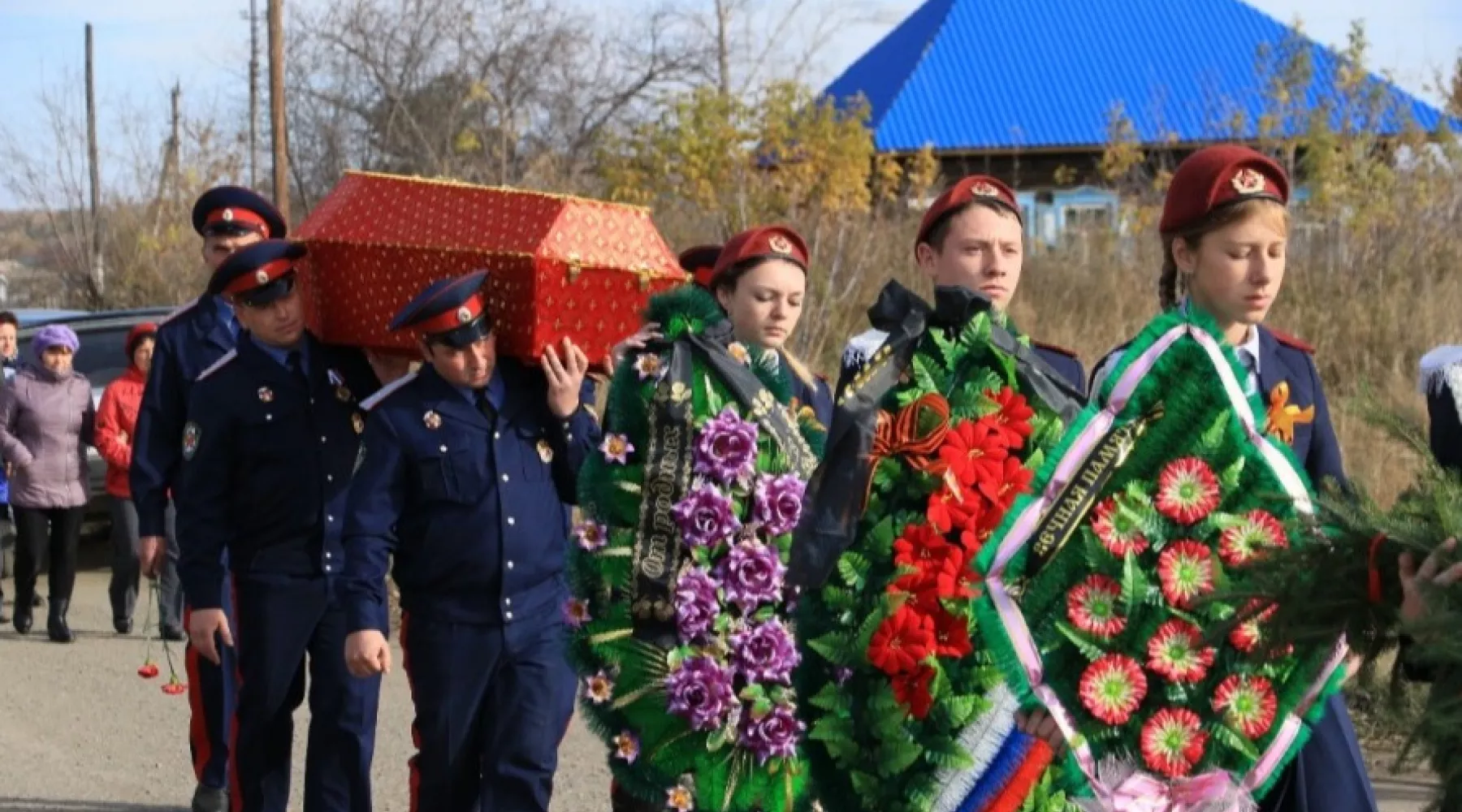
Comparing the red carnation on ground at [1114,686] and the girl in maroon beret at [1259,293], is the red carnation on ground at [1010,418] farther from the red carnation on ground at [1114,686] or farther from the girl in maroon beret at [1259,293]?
the red carnation on ground at [1114,686]

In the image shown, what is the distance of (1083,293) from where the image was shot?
66.5ft

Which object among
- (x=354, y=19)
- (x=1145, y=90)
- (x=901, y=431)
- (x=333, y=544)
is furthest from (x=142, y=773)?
(x=1145, y=90)

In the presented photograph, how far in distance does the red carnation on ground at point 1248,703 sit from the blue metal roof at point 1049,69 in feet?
105

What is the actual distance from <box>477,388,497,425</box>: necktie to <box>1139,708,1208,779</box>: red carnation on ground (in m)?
2.84

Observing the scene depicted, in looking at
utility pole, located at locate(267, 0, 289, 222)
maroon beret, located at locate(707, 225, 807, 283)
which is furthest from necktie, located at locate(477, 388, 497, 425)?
utility pole, located at locate(267, 0, 289, 222)

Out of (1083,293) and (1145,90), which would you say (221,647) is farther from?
(1145,90)

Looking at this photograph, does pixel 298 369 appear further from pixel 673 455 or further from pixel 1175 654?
pixel 1175 654

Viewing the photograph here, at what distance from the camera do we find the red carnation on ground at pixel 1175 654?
3.59 m

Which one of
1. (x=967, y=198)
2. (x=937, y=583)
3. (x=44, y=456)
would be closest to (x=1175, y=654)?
(x=937, y=583)

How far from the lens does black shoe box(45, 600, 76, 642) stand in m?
12.6

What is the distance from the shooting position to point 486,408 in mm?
6098

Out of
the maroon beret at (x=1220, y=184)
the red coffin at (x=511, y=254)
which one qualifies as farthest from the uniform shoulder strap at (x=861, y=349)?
the maroon beret at (x=1220, y=184)

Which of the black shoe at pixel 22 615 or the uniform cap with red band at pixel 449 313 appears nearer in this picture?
the uniform cap with red band at pixel 449 313

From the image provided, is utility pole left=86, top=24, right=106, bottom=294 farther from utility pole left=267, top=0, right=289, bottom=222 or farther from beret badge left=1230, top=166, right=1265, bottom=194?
beret badge left=1230, top=166, right=1265, bottom=194
